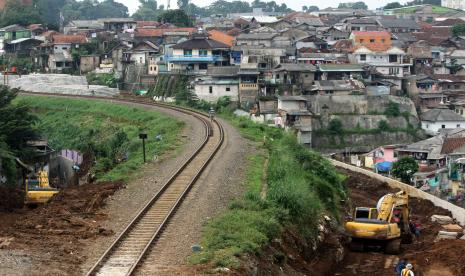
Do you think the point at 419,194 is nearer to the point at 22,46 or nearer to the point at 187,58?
the point at 187,58

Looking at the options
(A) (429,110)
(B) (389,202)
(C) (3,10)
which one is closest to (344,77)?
(A) (429,110)

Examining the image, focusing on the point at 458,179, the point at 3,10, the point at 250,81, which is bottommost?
the point at 458,179

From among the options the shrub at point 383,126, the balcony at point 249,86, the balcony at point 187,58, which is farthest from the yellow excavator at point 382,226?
the balcony at point 187,58

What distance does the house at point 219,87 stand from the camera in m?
56.6

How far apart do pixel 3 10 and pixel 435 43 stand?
5085 cm

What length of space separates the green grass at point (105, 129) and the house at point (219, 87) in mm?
8878

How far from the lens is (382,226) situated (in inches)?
899

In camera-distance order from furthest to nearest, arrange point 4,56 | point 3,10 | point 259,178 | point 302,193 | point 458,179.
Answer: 1. point 3,10
2. point 4,56
3. point 458,179
4. point 259,178
5. point 302,193

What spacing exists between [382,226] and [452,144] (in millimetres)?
22989

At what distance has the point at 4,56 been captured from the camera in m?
75.2

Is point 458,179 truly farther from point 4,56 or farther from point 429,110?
point 4,56

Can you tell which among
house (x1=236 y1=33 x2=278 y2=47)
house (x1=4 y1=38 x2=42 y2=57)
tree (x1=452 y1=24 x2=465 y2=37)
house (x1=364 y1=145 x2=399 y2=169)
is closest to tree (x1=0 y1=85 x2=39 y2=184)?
house (x1=364 y1=145 x2=399 y2=169)

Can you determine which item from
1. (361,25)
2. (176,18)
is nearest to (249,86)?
(176,18)

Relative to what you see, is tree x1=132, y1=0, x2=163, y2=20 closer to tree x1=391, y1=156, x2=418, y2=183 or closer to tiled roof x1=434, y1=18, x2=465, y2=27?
tiled roof x1=434, y1=18, x2=465, y2=27
